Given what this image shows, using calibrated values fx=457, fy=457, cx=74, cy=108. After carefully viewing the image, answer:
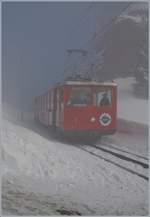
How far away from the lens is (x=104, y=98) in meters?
13.3

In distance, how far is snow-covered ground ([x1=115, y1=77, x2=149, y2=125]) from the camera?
1406 centimetres

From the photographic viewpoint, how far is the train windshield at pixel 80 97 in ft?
42.5

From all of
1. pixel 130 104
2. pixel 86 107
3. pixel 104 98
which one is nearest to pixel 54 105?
pixel 86 107

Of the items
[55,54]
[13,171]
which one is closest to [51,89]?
[55,54]

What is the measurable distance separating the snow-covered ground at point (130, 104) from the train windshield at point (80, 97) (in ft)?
3.73

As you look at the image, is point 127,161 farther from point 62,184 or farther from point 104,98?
point 104,98

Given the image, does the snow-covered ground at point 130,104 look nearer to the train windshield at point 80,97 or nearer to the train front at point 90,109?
the train front at point 90,109

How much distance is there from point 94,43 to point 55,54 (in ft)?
6.45

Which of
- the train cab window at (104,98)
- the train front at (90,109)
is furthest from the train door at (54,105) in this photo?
the train cab window at (104,98)

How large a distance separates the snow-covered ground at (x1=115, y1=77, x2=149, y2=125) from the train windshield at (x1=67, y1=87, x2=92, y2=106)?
44.7 inches

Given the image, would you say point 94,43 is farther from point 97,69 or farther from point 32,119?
point 32,119

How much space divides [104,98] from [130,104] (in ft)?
5.69

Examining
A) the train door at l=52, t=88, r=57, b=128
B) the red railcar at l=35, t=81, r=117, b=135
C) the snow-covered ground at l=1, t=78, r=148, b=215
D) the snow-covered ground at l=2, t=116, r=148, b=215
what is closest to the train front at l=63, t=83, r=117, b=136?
the red railcar at l=35, t=81, r=117, b=135

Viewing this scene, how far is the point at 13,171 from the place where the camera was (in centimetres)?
689
